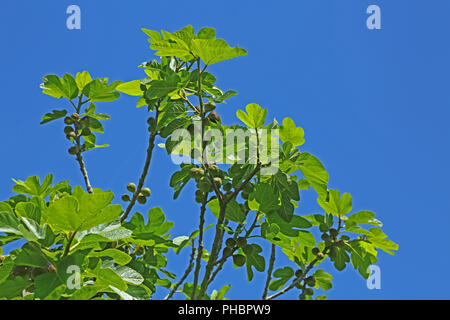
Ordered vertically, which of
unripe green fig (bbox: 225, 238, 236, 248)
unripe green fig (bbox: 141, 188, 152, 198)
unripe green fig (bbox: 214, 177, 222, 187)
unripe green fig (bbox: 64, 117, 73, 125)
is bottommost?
unripe green fig (bbox: 225, 238, 236, 248)

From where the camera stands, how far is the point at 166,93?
6.55 feet

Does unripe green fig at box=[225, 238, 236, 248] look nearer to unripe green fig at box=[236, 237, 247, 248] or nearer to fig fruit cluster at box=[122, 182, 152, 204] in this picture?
unripe green fig at box=[236, 237, 247, 248]

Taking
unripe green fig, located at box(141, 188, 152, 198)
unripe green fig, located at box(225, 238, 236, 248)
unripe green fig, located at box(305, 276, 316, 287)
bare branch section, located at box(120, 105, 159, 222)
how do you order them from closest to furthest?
unripe green fig, located at box(225, 238, 236, 248) → bare branch section, located at box(120, 105, 159, 222) → unripe green fig, located at box(305, 276, 316, 287) → unripe green fig, located at box(141, 188, 152, 198)

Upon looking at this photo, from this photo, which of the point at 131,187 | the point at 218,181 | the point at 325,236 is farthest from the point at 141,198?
the point at 325,236

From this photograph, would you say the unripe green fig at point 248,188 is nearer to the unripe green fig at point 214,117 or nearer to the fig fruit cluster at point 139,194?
the unripe green fig at point 214,117

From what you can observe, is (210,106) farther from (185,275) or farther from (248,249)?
(185,275)

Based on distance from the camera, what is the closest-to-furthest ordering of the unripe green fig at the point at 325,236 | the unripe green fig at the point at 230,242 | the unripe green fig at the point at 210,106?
the unripe green fig at the point at 210,106 < the unripe green fig at the point at 230,242 < the unripe green fig at the point at 325,236

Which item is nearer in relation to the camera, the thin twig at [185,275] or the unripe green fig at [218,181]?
the unripe green fig at [218,181]

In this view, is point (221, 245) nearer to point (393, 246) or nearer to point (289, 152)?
point (289, 152)

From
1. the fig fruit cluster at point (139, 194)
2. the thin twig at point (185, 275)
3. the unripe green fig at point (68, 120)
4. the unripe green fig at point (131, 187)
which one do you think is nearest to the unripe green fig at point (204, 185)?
the thin twig at point (185, 275)

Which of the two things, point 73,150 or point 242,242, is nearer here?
point 242,242

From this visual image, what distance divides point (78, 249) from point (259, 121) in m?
0.92

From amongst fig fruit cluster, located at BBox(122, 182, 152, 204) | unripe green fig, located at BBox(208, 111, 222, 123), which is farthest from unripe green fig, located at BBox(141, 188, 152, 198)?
unripe green fig, located at BBox(208, 111, 222, 123)
